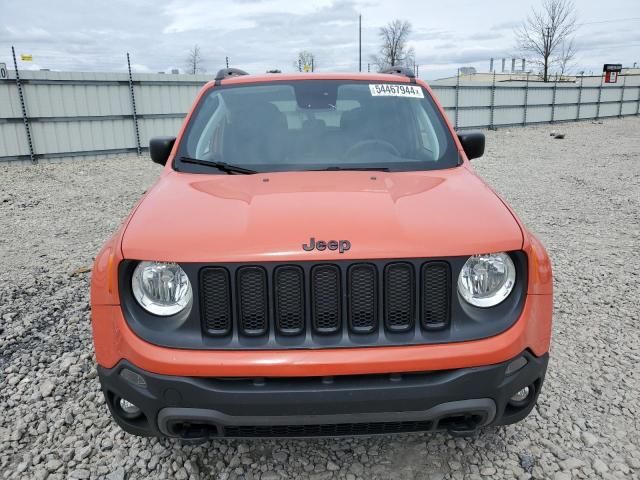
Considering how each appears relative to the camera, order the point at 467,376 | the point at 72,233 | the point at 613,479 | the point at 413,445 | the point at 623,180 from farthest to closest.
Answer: the point at 623,180 → the point at 72,233 → the point at 413,445 → the point at 613,479 → the point at 467,376

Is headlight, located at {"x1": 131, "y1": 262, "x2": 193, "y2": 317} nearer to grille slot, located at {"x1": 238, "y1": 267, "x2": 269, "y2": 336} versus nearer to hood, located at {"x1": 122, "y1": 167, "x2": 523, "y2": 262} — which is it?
hood, located at {"x1": 122, "y1": 167, "x2": 523, "y2": 262}

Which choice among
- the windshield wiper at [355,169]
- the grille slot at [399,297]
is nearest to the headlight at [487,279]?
the grille slot at [399,297]

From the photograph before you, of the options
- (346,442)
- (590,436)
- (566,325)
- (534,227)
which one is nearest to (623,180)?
(534,227)

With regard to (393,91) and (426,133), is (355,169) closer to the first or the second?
(426,133)

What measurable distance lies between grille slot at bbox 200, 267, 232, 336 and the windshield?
1037 mm

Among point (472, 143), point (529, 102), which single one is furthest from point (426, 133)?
point (529, 102)

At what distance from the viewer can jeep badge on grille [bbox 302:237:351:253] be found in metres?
1.80

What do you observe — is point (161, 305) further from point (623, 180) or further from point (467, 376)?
point (623, 180)

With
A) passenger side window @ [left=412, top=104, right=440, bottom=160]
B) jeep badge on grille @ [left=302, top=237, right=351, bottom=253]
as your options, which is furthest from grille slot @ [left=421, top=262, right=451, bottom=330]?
passenger side window @ [left=412, top=104, right=440, bottom=160]

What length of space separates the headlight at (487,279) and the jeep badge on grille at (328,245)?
46 centimetres

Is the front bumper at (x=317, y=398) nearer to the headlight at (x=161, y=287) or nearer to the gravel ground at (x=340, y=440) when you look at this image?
the headlight at (x=161, y=287)

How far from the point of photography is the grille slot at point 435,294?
1844mm

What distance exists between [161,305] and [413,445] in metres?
1.44

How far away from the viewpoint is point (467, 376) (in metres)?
1.80
